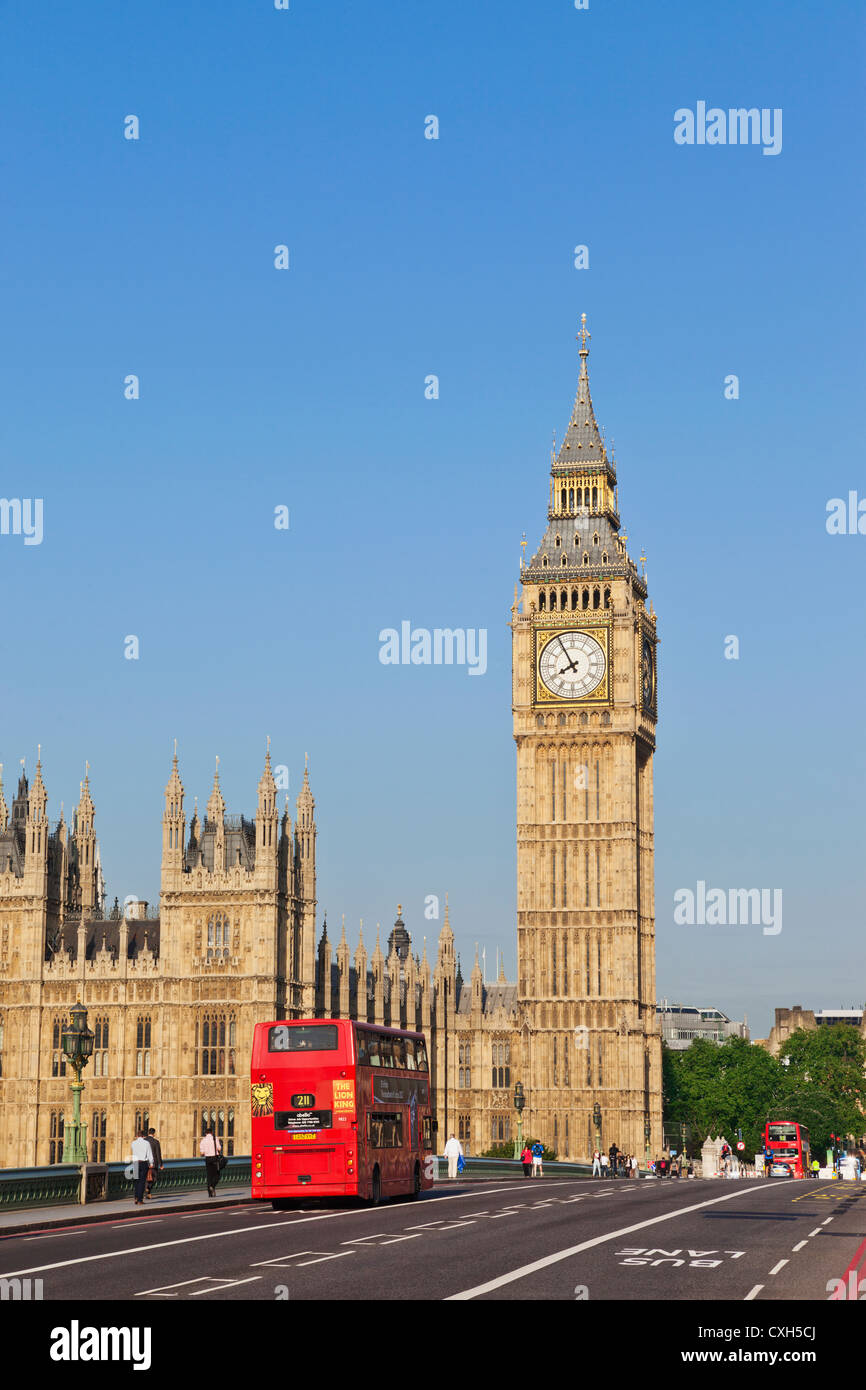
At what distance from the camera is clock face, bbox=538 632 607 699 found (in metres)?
117

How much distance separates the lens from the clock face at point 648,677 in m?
118

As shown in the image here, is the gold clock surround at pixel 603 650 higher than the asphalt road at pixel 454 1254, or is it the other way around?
the gold clock surround at pixel 603 650

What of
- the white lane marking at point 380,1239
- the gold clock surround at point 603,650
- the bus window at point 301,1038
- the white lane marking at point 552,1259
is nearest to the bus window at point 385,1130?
the bus window at point 301,1038

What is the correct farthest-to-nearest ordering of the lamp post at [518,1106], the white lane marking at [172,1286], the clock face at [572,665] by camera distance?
1. the clock face at [572,665]
2. the lamp post at [518,1106]
3. the white lane marking at [172,1286]

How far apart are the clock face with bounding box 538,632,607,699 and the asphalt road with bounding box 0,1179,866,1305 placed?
7388 cm

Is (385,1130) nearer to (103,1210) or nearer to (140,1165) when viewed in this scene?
(140,1165)

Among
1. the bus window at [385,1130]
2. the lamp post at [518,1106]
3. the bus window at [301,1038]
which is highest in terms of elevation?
the bus window at [301,1038]

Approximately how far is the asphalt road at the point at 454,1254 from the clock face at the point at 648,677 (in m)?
75.7

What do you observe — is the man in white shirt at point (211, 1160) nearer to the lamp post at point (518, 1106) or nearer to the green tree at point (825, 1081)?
the lamp post at point (518, 1106)

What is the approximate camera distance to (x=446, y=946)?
12131cm
